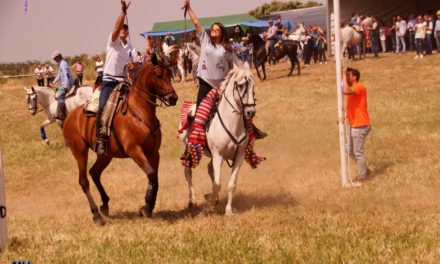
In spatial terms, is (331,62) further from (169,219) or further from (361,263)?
(361,263)

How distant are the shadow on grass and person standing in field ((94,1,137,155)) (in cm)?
149

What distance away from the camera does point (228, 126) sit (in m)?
10.7

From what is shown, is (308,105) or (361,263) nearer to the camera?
(361,263)

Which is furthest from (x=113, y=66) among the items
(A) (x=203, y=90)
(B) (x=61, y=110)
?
(B) (x=61, y=110)

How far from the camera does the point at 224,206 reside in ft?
39.4

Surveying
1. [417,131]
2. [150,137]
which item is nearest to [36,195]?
[150,137]

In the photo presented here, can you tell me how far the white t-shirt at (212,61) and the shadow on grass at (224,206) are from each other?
2187 mm

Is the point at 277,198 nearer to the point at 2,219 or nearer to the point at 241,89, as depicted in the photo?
the point at 241,89

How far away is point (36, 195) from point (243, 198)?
6.55 metres

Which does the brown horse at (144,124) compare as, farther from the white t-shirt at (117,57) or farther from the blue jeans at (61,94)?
the blue jeans at (61,94)

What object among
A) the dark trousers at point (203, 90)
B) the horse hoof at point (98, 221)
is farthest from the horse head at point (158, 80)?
the horse hoof at point (98, 221)

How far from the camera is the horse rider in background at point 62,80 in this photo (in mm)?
20562

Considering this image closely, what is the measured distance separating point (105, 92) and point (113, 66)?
460 millimetres

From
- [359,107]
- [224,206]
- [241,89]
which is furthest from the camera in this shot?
[359,107]
